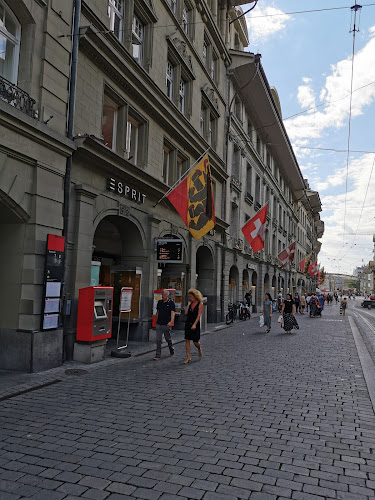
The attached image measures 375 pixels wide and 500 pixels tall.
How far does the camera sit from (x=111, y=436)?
189 inches

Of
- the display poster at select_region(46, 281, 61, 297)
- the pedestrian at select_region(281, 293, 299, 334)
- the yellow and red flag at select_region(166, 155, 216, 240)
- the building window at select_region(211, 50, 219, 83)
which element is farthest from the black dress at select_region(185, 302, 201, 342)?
the building window at select_region(211, 50, 219, 83)

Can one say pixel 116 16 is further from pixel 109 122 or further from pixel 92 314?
A: pixel 92 314

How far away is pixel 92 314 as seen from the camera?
9562 millimetres

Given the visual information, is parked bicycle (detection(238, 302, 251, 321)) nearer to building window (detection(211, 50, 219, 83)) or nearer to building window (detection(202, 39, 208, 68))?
building window (detection(211, 50, 219, 83))

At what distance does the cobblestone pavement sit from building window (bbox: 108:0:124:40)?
988cm

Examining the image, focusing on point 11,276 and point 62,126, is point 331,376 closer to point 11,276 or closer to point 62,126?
point 11,276

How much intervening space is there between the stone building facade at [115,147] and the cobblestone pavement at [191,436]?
9.23ft

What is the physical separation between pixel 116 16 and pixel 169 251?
7.56 metres

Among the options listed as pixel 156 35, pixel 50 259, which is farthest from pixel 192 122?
pixel 50 259

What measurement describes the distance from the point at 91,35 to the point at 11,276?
6520 mm

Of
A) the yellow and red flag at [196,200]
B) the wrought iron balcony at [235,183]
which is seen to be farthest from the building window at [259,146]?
the yellow and red flag at [196,200]

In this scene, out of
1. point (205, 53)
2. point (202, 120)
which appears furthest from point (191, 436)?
point (205, 53)

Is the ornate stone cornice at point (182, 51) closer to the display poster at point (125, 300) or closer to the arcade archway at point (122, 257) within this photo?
the arcade archway at point (122, 257)

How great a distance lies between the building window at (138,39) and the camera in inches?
536
